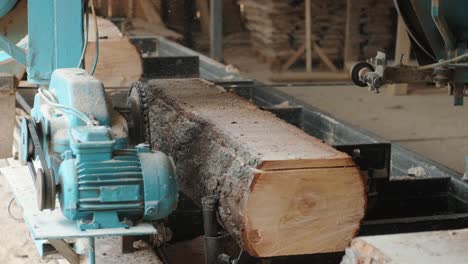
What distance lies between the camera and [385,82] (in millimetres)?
4504

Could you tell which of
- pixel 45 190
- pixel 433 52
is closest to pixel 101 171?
pixel 45 190

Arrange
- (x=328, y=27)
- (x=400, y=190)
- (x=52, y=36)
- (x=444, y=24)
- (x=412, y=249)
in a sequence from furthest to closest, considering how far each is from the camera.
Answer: (x=328, y=27)
(x=444, y=24)
(x=400, y=190)
(x=52, y=36)
(x=412, y=249)

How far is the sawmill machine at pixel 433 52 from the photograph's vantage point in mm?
4508

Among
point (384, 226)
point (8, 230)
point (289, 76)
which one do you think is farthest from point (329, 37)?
point (384, 226)

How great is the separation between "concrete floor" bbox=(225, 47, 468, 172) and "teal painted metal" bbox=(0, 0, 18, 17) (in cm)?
319

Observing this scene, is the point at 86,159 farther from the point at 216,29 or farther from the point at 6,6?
the point at 216,29

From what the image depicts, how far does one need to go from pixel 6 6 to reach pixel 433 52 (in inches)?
92.7

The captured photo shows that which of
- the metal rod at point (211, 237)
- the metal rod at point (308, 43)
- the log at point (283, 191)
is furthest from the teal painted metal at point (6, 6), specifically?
the metal rod at point (308, 43)

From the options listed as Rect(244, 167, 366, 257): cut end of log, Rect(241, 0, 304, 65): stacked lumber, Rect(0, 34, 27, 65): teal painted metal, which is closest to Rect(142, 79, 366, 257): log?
Rect(244, 167, 366, 257): cut end of log

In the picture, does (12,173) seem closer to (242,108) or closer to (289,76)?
(242,108)

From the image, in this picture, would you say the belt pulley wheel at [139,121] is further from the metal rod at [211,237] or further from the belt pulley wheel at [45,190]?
the belt pulley wheel at [45,190]

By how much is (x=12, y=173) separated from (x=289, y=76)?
6593 millimetres

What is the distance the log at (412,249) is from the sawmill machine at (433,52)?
2002 mm

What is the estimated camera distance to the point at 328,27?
10.6 metres
